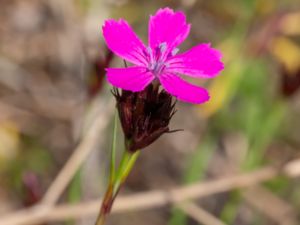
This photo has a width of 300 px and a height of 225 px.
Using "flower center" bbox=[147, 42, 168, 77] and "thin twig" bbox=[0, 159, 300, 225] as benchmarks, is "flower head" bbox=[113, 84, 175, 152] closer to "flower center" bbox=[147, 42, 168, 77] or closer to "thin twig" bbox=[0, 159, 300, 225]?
"flower center" bbox=[147, 42, 168, 77]

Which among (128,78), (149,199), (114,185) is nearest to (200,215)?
(149,199)

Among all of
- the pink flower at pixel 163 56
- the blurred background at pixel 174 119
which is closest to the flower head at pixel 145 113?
the pink flower at pixel 163 56

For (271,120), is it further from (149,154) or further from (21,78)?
(21,78)

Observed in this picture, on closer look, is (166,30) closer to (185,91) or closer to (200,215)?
(185,91)

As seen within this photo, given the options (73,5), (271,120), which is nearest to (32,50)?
(73,5)

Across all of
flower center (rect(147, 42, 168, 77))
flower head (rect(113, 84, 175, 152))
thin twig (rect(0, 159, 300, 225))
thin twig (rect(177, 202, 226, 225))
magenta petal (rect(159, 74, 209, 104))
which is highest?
flower center (rect(147, 42, 168, 77))

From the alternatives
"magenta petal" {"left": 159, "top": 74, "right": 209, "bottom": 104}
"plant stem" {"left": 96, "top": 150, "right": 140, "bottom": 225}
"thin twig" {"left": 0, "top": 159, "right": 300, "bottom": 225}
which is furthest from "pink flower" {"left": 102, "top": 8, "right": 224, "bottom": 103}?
"thin twig" {"left": 0, "top": 159, "right": 300, "bottom": 225}

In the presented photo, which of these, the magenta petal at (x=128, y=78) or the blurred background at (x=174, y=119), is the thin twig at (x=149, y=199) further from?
the magenta petal at (x=128, y=78)

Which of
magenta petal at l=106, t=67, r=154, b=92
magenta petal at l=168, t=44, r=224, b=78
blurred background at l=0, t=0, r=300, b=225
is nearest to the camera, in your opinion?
magenta petal at l=106, t=67, r=154, b=92
